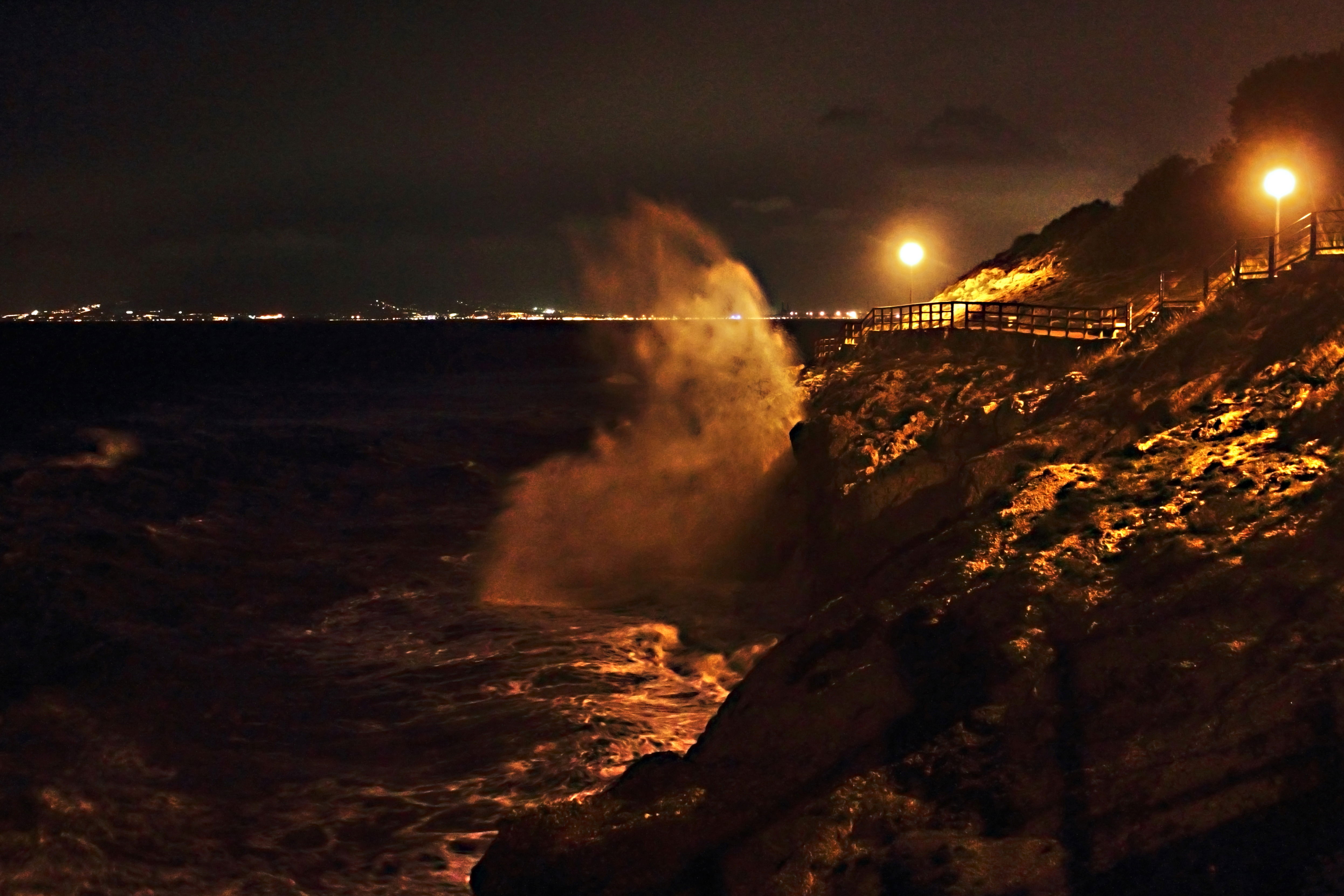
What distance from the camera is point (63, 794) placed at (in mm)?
13148

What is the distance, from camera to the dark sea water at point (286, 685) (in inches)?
478

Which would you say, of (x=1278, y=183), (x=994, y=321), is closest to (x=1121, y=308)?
(x=994, y=321)

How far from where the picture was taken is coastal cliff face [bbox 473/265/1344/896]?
27.2ft

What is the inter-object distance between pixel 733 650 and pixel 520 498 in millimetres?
15735

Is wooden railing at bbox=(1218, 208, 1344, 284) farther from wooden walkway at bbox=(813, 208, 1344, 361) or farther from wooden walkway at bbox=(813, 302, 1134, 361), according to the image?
wooden walkway at bbox=(813, 302, 1134, 361)

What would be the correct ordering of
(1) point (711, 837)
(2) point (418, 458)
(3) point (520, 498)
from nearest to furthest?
(1) point (711, 837) < (3) point (520, 498) < (2) point (418, 458)

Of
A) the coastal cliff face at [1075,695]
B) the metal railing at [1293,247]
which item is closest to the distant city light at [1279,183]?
the metal railing at [1293,247]

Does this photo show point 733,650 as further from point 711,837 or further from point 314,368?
point 314,368

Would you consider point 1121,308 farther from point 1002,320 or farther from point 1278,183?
point 1278,183

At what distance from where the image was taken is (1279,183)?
19.5 meters

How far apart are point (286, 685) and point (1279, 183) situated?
1841 cm

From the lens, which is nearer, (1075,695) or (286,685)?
(1075,695)

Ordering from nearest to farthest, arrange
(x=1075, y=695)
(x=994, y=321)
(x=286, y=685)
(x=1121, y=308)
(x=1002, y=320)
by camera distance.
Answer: (x=1075, y=695)
(x=286, y=685)
(x=1121, y=308)
(x=1002, y=320)
(x=994, y=321)

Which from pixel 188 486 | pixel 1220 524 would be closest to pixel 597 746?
pixel 1220 524
